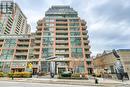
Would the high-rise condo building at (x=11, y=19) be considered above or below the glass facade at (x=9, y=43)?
above

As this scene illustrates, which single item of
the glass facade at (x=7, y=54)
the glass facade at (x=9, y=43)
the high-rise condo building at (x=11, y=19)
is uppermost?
the high-rise condo building at (x=11, y=19)

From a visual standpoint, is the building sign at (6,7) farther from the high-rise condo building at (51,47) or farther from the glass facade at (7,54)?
the glass facade at (7,54)

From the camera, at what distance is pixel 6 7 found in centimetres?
13850

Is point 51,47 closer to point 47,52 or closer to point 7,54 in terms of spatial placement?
point 47,52

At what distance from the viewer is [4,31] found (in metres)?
116

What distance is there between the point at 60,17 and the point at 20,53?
28.0m

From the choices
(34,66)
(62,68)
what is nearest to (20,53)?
(34,66)

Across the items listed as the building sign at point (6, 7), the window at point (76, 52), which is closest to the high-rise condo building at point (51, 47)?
the window at point (76, 52)

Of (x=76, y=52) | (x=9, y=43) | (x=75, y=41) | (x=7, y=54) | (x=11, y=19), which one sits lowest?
(x=7, y=54)

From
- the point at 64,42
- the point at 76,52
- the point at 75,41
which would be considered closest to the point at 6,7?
the point at 64,42

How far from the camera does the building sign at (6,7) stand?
449 ft

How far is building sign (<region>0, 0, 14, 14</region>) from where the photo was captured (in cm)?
13688

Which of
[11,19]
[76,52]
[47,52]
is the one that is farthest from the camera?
[11,19]

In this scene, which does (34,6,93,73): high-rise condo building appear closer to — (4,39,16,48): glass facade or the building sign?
(4,39,16,48): glass facade
